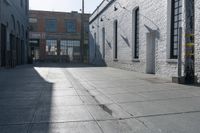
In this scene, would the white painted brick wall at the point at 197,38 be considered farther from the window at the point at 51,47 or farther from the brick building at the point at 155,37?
the window at the point at 51,47

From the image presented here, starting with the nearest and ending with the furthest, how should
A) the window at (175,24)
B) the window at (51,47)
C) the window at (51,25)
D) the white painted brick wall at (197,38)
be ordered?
the white painted brick wall at (197,38), the window at (175,24), the window at (51,47), the window at (51,25)

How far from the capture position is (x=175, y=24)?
12555mm

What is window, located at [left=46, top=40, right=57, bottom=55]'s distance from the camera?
162 feet

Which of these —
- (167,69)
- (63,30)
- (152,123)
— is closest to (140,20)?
(167,69)

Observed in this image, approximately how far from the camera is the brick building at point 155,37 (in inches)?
420

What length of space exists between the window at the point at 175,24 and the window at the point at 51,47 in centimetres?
3903

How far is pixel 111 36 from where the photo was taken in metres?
25.2

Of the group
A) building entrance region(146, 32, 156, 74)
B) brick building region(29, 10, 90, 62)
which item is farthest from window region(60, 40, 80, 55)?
building entrance region(146, 32, 156, 74)

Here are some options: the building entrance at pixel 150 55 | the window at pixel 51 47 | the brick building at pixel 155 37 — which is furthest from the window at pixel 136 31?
the window at pixel 51 47

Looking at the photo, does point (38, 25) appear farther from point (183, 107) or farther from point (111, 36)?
point (183, 107)

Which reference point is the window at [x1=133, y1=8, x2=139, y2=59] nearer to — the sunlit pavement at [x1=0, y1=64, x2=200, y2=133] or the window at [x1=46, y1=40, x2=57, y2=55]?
the sunlit pavement at [x1=0, y1=64, x2=200, y2=133]

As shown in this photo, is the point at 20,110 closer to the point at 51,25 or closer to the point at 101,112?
the point at 101,112

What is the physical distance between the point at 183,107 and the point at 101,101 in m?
2.28

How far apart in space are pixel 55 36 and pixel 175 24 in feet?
129
